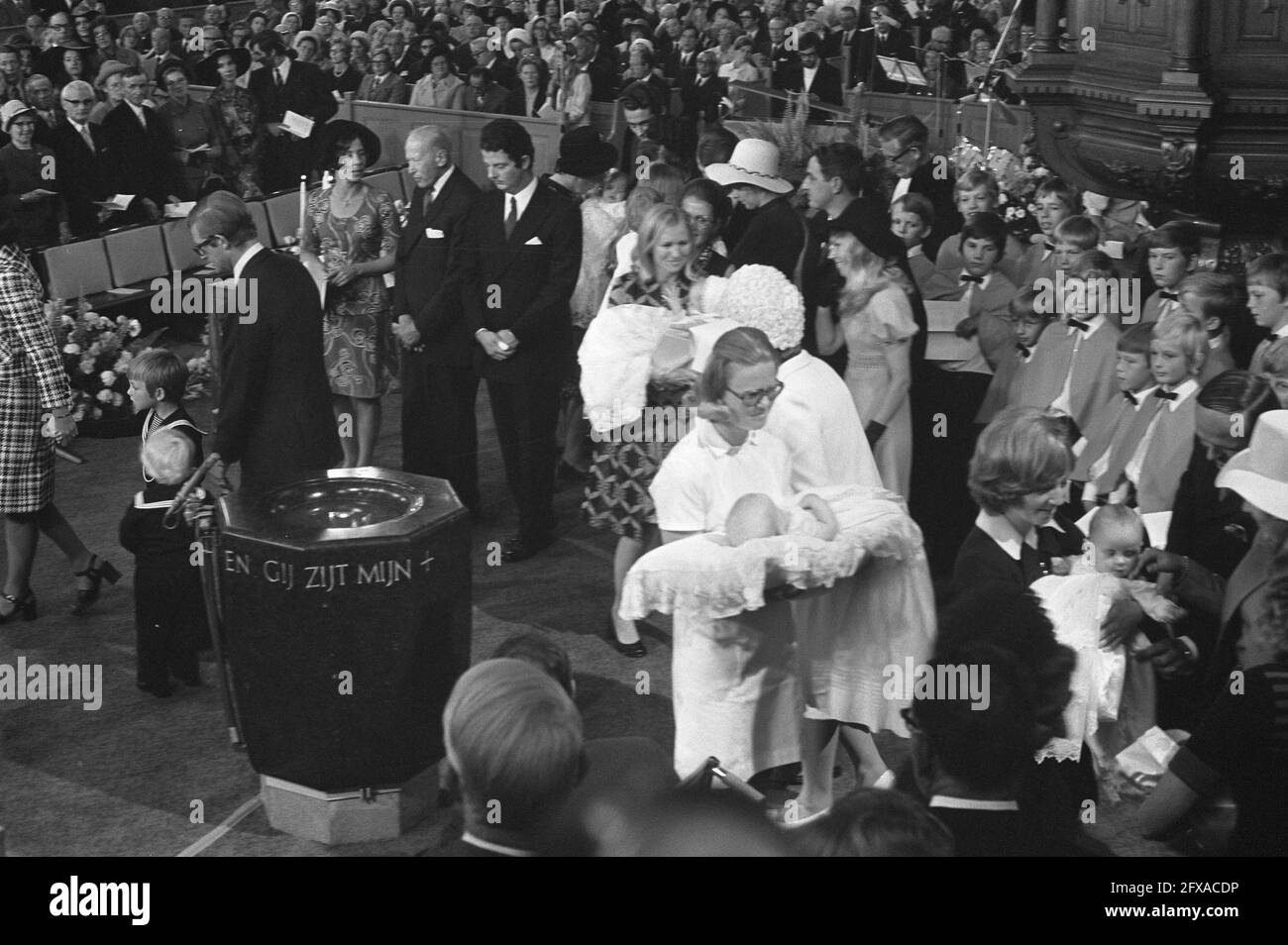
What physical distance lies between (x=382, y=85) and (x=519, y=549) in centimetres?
1075

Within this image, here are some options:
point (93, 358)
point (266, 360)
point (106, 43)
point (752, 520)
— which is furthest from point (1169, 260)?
point (106, 43)

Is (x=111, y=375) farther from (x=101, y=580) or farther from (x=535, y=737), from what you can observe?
(x=535, y=737)

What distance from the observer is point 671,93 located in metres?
15.9

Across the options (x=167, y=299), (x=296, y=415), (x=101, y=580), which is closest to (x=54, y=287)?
(x=167, y=299)

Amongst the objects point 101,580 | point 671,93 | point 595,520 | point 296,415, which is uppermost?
point 671,93

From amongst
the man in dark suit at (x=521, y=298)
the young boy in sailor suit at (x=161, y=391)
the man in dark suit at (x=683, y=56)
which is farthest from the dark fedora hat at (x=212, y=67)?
the young boy in sailor suit at (x=161, y=391)

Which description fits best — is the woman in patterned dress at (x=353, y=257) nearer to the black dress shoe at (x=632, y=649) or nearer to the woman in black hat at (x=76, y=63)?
the black dress shoe at (x=632, y=649)

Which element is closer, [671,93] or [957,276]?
[957,276]

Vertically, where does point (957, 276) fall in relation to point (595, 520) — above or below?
above

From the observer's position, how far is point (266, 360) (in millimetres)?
6055

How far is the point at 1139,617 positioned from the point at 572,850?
2405mm
